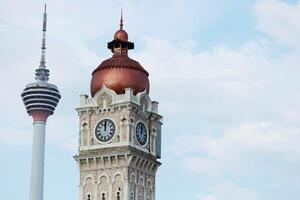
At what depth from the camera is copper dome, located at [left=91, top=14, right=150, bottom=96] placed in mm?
93125

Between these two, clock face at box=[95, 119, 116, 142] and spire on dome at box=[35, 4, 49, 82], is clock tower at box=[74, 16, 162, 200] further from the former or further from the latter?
spire on dome at box=[35, 4, 49, 82]

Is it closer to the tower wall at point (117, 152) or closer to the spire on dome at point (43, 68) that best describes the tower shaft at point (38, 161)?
the spire on dome at point (43, 68)

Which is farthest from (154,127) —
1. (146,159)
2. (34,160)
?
(34,160)

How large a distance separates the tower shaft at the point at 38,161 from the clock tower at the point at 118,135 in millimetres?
64100

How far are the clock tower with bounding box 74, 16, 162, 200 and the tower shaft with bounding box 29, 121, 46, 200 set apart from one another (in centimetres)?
6410

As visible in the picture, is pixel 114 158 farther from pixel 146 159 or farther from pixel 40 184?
pixel 40 184

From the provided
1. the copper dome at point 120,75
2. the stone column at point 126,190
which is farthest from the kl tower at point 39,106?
the stone column at point 126,190

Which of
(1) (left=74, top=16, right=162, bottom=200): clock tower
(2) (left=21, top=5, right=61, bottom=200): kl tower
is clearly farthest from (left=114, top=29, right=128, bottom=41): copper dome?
(2) (left=21, top=5, right=61, bottom=200): kl tower

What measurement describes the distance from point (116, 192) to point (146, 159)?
5756mm

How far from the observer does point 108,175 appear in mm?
90688

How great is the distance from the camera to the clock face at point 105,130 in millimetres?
92125

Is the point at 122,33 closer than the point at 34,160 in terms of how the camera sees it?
Yes

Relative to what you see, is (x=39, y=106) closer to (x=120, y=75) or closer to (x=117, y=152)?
(x=120, y=75)

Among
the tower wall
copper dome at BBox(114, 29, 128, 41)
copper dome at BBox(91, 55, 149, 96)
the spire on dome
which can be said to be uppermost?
the spire on dome
